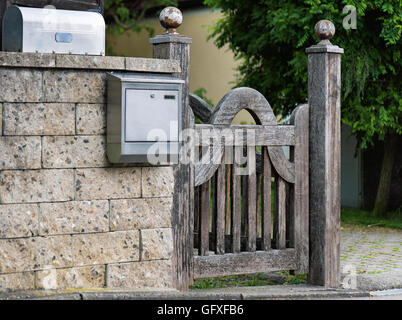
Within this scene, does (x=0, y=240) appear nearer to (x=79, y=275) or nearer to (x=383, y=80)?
(x=79, y=275)

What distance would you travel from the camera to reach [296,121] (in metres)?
5.73

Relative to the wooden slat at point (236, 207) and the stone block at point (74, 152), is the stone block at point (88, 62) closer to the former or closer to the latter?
the stone block at point (74, 152)

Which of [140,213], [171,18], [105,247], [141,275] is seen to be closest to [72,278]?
[105,247]

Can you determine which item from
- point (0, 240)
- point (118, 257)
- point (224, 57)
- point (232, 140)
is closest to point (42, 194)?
point (0, 240)

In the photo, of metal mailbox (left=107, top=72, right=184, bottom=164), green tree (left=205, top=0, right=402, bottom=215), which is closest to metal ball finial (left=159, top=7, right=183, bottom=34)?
metal mailbox (left=107, top=72, right=184, bottom=164)

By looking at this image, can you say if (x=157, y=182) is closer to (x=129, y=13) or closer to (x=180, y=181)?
(x=180, y=181)

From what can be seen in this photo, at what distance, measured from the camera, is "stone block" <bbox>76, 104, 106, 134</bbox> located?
14.8 ft

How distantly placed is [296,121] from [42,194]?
7.20 ft

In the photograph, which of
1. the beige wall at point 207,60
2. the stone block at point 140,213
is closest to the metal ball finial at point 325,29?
the stone block at point 140,213

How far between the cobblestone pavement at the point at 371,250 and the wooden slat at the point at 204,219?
155cm

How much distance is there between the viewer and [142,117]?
14.8 ft

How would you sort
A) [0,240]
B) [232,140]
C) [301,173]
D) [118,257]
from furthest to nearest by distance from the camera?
[301,173], [232,140], [118,257], [0,240]

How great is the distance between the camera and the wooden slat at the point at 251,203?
554cm

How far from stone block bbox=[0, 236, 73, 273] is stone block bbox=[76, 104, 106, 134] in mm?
666
